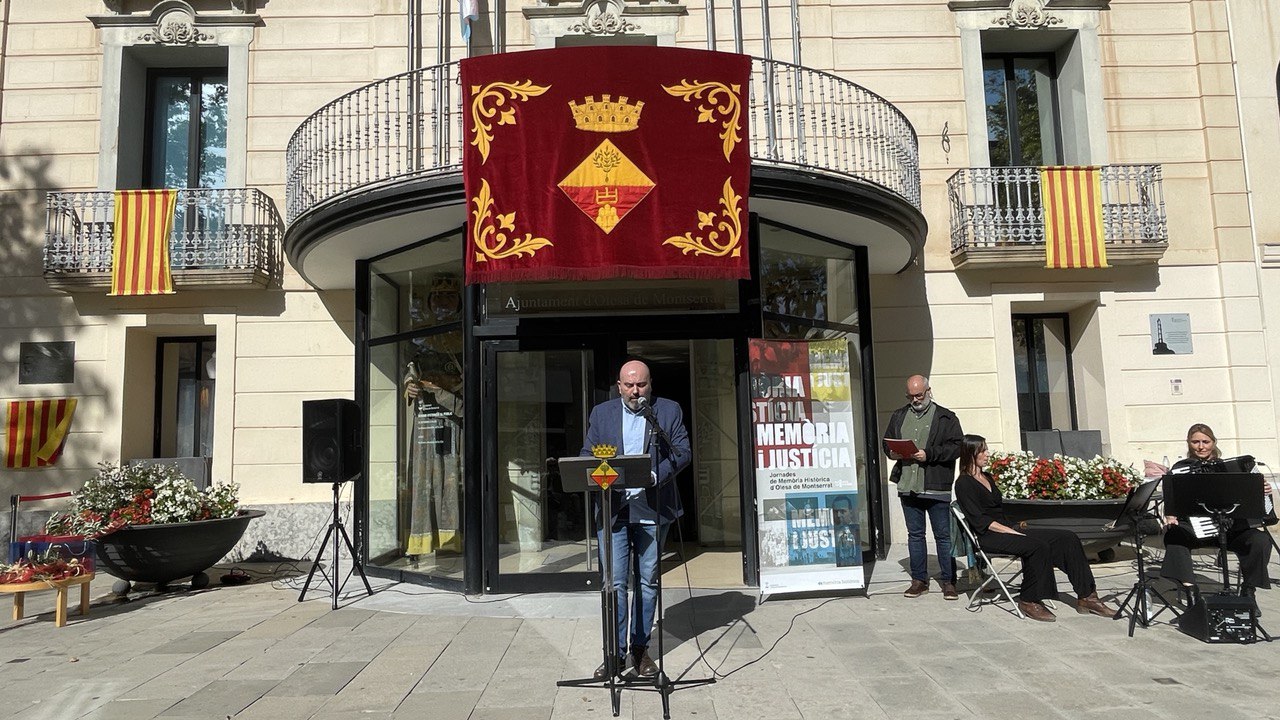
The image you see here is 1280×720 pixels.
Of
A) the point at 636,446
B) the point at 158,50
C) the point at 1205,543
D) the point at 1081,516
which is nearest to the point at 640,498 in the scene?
the point at 636,446

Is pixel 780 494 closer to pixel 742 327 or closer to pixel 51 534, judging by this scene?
pixel 742 327

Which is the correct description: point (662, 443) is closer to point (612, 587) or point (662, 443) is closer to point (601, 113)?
point (612, 587)

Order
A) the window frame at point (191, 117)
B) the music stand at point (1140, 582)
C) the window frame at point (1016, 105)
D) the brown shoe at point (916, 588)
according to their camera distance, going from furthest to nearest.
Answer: the window frame at point (1016, 105), the window frame at point (191, 117), the brown shoe at point (916, 588), the music stand at point (1140, 582)

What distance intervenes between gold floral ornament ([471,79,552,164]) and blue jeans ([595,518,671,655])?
11.1 ft

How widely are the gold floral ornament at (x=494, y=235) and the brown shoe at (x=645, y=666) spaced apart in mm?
3276

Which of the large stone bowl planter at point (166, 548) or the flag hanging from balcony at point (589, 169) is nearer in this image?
the flag hanging from balcony at point (589, 169)

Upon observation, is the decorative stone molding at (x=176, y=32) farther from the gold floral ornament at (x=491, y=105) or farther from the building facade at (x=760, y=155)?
the gold floral ornament at (x=491, y=105)

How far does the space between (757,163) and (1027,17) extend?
20.1 ft

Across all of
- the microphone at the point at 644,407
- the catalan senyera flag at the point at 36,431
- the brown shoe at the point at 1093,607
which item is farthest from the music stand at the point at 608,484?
the catalan senyera flag at the point at 36,431

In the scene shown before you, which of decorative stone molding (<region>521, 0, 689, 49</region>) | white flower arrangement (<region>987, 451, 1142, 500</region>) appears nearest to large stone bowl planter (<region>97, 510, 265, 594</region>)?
decorative stone molding (<region>521, 0, 689, 49</region>)

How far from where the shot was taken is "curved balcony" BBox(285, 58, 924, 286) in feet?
23.5

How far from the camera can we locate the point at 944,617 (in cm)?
618

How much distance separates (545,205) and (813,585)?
3830mm

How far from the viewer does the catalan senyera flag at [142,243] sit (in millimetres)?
9789
